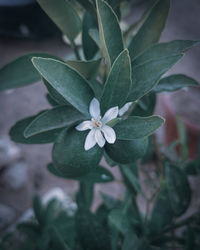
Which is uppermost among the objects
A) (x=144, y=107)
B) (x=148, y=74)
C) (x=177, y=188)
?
(x=148, y=74)

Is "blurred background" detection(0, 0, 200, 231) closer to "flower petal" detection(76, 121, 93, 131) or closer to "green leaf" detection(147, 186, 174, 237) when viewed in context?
"green leaf" detection(147, 186, 174, 237)

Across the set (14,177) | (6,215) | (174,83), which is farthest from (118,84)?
(14,177)

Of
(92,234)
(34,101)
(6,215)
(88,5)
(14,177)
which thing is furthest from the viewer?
(34,101)

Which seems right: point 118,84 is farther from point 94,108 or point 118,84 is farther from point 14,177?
point 14,177

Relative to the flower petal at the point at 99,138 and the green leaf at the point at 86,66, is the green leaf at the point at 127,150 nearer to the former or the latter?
the flower petal at the point at 99,138

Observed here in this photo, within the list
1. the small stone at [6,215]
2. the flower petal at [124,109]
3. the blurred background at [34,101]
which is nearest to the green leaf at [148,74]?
the flower petal at [124,109]

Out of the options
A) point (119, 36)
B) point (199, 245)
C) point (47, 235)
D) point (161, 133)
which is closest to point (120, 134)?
point (119, 36)
